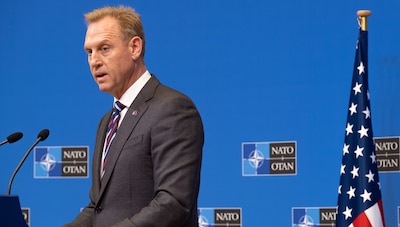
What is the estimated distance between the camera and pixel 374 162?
437 centimetres

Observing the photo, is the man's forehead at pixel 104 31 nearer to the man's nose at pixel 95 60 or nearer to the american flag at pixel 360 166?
the man's nose at pixel 95 60

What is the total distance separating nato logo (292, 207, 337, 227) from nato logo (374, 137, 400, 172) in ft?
1.37

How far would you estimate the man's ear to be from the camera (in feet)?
9.78

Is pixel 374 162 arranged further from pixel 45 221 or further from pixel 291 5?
pixel 45 221

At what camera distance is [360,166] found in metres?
4.36

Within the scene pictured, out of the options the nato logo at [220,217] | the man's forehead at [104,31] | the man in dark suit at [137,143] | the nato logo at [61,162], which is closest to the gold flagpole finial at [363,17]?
the nato logo at [220,217]

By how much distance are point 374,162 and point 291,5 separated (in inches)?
48.7

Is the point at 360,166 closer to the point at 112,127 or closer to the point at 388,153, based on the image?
the point at 388,153

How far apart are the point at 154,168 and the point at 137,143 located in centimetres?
12

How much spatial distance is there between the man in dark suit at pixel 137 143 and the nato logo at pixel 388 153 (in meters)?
2.10

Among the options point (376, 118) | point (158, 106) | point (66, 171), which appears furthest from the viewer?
point (66, 171)

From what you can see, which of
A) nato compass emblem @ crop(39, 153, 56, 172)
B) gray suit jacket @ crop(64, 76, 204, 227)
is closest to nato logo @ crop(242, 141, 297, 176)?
nato compass emblem @ crop(39, 153, 56, 172)

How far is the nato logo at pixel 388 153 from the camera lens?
4.60 meters

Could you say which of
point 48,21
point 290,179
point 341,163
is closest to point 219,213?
point 290,179
